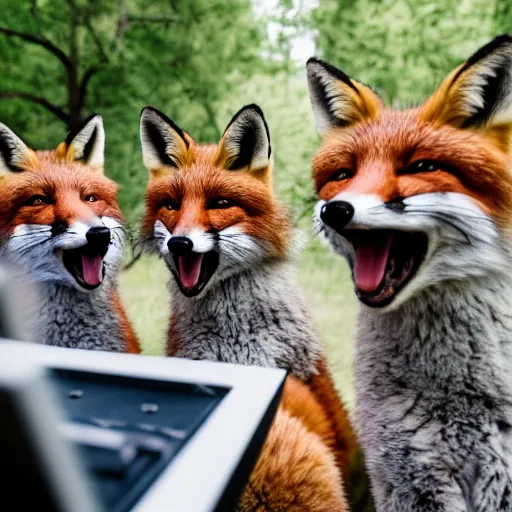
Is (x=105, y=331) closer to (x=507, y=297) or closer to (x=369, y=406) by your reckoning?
(x=369, y=406)

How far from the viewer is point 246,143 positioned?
4.68 ft

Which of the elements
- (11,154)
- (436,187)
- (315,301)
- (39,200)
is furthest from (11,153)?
(436,187)

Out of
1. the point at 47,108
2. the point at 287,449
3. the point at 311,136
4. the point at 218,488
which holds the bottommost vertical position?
the point at 287,449

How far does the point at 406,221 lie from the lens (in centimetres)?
104

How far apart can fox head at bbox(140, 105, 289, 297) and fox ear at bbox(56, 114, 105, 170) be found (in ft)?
0.93

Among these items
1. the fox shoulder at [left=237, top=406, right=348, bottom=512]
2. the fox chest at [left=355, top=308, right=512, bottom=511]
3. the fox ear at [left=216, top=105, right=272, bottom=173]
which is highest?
the fox ear at [left=216, top=105, right=272, bottom=173]

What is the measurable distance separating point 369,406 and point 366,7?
1040 mm

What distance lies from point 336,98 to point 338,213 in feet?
1.10

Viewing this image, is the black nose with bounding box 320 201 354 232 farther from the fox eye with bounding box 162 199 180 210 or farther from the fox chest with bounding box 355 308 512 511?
the fox eye with bounding box 162 199 180 210

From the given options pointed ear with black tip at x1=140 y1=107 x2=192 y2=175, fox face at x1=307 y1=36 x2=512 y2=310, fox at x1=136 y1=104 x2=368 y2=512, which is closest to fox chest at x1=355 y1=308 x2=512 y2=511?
fox face at x1=307 y1=36 x2=512 y2=310

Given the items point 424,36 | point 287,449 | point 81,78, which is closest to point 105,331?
point 287,449

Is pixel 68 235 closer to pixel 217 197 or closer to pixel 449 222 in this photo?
pixel 217 197

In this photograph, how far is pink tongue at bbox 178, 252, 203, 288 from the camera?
1.44 m

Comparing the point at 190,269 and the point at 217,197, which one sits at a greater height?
the point at 217,197
